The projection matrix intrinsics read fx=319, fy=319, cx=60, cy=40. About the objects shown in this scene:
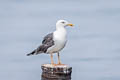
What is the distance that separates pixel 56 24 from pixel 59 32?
524mm

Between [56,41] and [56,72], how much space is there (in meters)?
4.73

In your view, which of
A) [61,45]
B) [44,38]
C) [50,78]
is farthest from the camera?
[44,38]

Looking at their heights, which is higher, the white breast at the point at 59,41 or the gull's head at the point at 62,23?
the gull's head at the point at 62,23

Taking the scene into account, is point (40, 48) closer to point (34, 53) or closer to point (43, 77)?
point (34, 53)

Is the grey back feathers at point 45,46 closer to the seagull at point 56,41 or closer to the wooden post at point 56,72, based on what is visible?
the seagull at point 56,41

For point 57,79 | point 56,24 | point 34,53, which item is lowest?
point 57,79

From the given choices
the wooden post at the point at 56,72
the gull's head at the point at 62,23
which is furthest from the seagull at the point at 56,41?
the wooden post at the point at 56,72

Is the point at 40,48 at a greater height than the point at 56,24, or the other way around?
the point at 56,24

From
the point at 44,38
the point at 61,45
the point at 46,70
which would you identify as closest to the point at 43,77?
the point at 46,70

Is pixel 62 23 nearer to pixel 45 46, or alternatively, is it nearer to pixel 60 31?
pixel 60 31

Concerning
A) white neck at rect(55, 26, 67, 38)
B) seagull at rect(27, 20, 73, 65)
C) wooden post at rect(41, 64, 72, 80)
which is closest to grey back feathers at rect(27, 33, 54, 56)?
seagull at rect(27, 20, 73, 65)

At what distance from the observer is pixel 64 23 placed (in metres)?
15.9

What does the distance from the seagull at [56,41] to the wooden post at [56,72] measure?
13.4ft

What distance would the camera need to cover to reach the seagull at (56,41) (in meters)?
15.5
